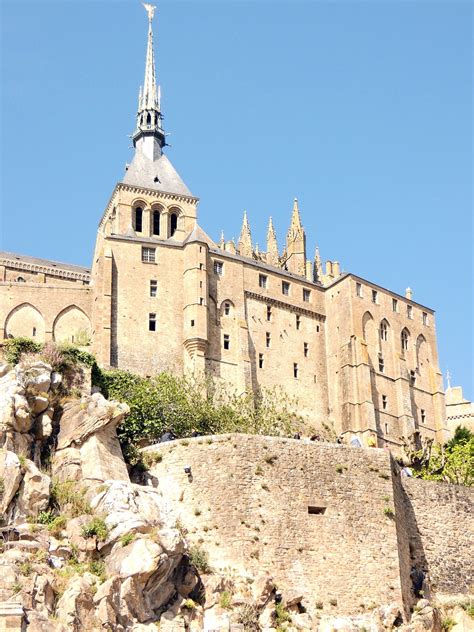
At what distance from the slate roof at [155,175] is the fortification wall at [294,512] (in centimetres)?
4601

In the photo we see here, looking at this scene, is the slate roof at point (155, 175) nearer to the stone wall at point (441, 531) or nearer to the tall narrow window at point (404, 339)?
the tall narrow window at point (404, 339)

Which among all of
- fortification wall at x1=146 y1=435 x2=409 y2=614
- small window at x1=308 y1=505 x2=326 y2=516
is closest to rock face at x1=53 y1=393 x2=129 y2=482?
fortification wall at x1=146 y1=435 x2=409 y2=614

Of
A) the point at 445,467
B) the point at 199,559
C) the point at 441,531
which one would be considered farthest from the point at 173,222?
the point at 199,559

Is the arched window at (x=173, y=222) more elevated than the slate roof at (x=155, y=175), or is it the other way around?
the slate roof at (x=155, y=175)

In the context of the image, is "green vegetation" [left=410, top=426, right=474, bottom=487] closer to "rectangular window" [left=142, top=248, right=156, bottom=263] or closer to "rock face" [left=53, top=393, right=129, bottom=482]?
"rock face" [left=53, top=393, right=129, bottom=482]

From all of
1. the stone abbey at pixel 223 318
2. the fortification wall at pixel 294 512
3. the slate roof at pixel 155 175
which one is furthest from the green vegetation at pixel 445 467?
the slate roof at pixel 155 175

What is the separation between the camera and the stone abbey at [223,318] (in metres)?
69.2

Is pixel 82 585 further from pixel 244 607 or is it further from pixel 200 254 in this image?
pixel 200 254

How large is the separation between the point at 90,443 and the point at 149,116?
197 feet

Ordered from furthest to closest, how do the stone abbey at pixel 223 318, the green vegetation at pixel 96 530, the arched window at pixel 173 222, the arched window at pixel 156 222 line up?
1. the arched window at pixel 173 222
2. the arched window at pixel 156 222
3. the stone abbey at pixel 223 318
4. the green vegetation at pixel 96 530

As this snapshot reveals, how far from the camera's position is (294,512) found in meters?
39.4

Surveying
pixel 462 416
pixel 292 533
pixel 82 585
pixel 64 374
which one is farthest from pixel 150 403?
pixel 462 416

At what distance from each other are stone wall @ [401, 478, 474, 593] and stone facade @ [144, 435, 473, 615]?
0.10m

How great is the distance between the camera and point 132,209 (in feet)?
266
